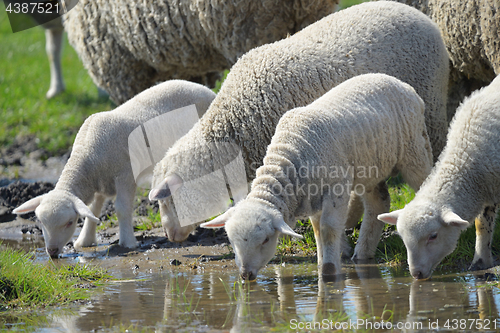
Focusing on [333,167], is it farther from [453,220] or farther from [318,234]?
[453,220]

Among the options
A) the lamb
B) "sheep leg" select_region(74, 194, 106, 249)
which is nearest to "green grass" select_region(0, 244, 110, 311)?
"sheep leg" select_region(74, 194, 106, 249)

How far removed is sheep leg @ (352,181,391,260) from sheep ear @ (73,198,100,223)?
6.74ft

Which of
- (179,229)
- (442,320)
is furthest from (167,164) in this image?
(442,320)

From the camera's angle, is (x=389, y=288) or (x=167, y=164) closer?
(x=389, y=288)

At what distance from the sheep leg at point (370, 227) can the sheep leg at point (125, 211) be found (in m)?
2.00

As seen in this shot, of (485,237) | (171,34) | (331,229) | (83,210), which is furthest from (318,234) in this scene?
(171,34)

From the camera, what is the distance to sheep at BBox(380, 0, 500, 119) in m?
5.44

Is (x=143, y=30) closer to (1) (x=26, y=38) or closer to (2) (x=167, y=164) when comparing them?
(2) (x=167, y=164)

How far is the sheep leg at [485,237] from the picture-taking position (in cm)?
465

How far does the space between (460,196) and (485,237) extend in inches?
18.4

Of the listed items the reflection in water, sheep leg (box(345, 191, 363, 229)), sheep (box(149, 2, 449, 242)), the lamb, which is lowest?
the reflection in water

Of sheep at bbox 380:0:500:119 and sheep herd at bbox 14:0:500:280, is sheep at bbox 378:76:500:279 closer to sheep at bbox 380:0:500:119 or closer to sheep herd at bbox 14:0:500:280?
sheep herd at bbox 14:0:500:280

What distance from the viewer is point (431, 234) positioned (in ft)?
14.0

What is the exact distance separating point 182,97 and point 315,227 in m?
2.14
